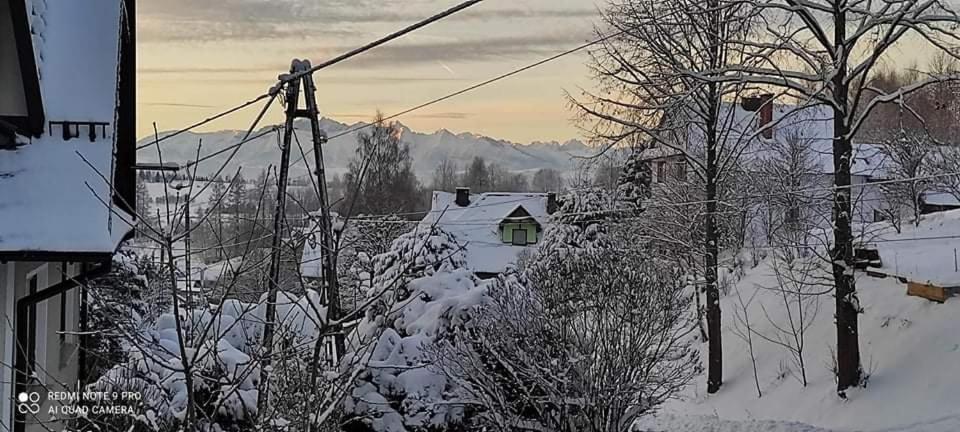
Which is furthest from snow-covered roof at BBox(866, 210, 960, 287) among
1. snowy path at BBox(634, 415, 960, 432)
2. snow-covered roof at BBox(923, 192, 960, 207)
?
snow-covered roof at BBox(923, 192, 960, 207)

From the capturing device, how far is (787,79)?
11.4m

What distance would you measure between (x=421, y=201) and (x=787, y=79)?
19020 millimetres

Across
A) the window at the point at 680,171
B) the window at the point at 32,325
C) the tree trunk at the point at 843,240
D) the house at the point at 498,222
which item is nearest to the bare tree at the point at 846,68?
the tree trunk at the point at 843,240

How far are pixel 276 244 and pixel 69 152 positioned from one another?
4.07 feet

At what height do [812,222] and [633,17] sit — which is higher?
[633,17]

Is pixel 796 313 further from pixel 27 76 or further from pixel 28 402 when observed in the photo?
pixel 27 76

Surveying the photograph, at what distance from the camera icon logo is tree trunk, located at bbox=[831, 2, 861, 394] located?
956cm

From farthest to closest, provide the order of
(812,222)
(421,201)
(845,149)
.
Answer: (421,201)
(812,222)
(845,149)

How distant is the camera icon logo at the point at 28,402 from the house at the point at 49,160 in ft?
0.03

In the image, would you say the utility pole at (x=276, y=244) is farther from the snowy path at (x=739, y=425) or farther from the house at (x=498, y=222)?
the house at (x=498, y=222)

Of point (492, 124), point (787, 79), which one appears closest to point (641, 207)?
point (492, 124)

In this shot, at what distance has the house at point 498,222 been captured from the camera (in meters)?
27.4

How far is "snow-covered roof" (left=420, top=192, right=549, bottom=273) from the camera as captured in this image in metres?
27.2

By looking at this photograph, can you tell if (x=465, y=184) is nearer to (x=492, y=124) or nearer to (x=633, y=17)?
(x=492, y=124)
